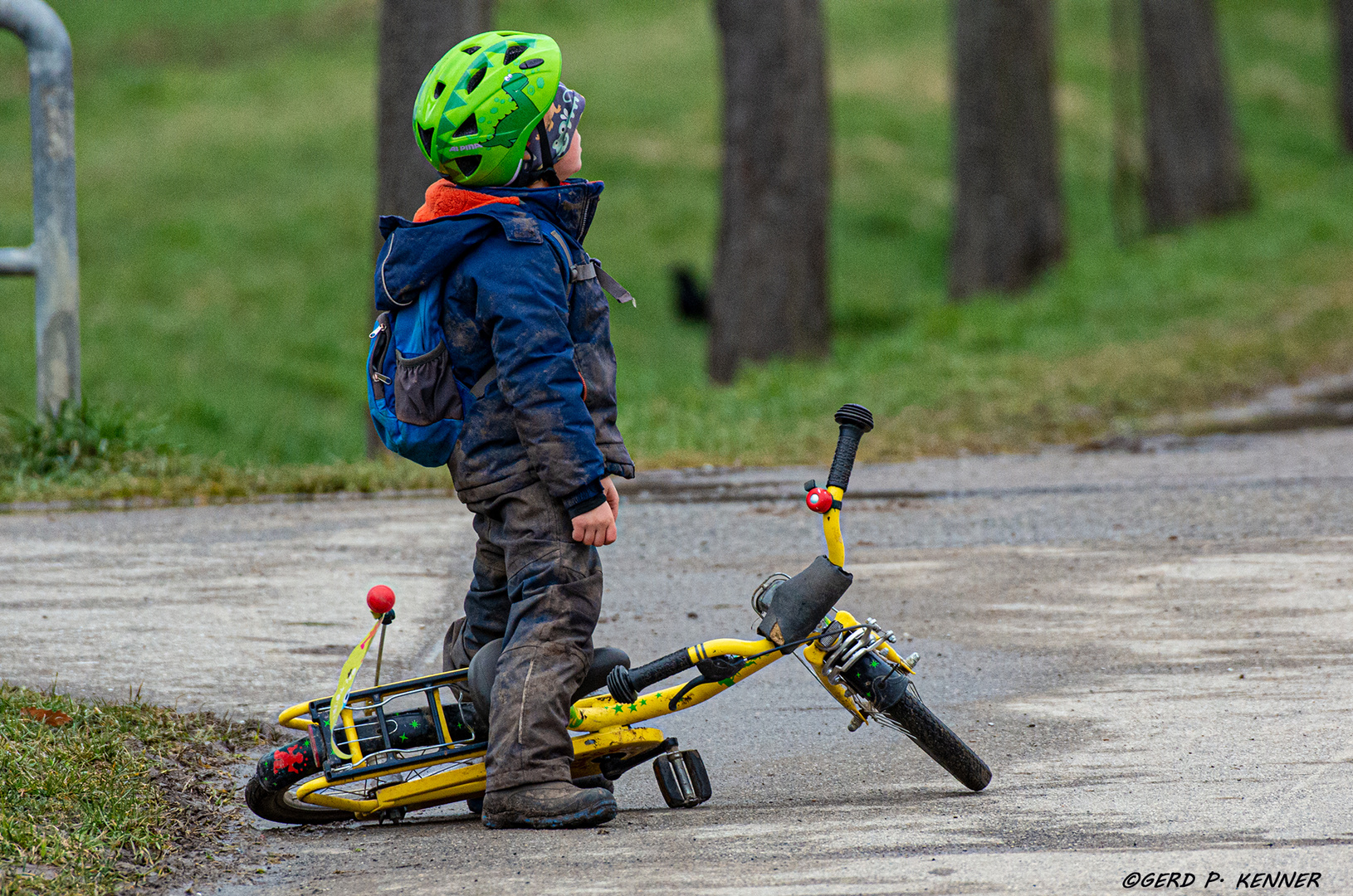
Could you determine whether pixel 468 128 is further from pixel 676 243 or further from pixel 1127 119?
pixel 1127 119

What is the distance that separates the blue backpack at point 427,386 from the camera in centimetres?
378

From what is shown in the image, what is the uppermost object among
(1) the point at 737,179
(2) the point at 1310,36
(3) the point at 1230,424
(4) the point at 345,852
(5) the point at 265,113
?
(2) the point at 1310,36

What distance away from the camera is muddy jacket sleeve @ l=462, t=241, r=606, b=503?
11.9ft

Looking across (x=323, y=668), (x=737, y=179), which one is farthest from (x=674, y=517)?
(x=737, y=179)

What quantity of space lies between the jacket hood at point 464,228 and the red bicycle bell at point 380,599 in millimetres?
653

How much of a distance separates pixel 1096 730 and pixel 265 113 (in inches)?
854

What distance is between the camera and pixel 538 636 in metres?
3.74

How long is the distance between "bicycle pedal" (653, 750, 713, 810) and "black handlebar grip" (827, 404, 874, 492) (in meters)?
0.72

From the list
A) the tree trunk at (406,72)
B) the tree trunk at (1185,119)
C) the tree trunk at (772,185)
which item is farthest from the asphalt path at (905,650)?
the tree trunk at (1185,119)

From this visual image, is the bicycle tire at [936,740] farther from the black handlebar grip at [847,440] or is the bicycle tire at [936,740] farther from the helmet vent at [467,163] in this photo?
the helmet vent at [467,163]

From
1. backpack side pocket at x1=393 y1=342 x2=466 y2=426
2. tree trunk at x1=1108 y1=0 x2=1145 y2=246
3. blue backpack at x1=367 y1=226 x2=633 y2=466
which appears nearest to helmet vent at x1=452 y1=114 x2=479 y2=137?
blue backpack at x1=367 y1=226 x2=633 y2=466

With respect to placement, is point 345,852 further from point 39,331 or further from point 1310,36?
point 1310,36

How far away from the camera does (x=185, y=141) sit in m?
22.6

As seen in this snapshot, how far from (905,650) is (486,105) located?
2.21 meters
